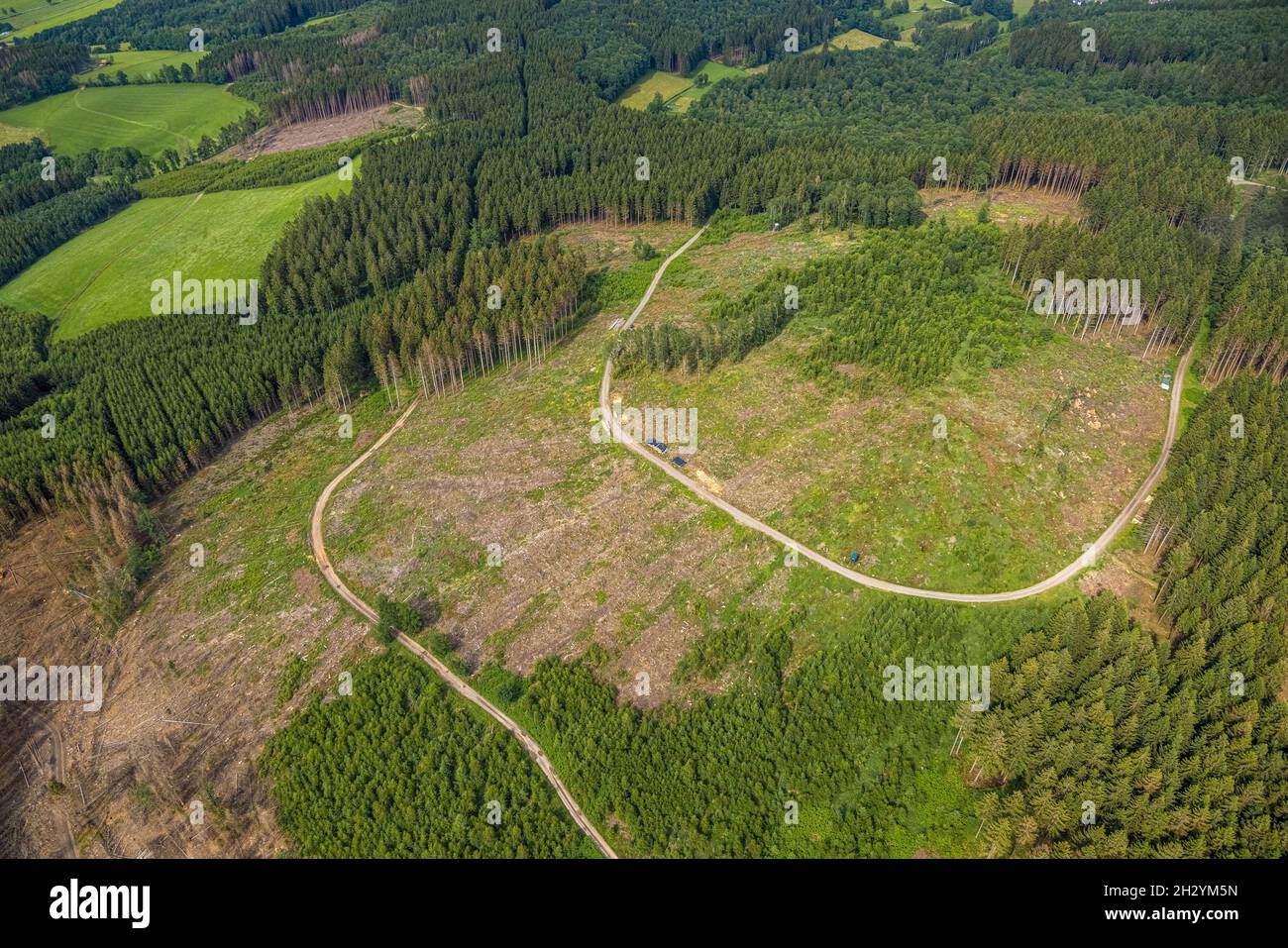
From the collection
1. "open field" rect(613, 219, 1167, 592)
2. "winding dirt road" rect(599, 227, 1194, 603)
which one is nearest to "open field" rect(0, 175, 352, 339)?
"winding dirt road" rect(599, 227, 1194, 603)

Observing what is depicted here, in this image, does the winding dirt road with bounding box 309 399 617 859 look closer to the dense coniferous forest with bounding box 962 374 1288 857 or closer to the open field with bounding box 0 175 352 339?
the dense coniferous forest with bounding box 962 374 1288 857

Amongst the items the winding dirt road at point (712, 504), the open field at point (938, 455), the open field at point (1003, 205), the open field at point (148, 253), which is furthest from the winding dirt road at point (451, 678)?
the open field at point (1003, 205)

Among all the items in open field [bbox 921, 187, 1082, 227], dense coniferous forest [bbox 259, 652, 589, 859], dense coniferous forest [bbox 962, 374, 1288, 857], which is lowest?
dense coniferous forest [bbox 259, 652, 589, 859]

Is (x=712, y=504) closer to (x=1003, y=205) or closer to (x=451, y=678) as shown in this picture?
(x=451, y=678)

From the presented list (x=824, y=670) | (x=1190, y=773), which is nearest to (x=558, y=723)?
(x=824, y=670)

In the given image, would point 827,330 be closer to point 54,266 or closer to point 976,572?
point 976,572

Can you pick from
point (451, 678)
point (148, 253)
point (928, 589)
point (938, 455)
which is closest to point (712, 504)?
point (928, 589)
